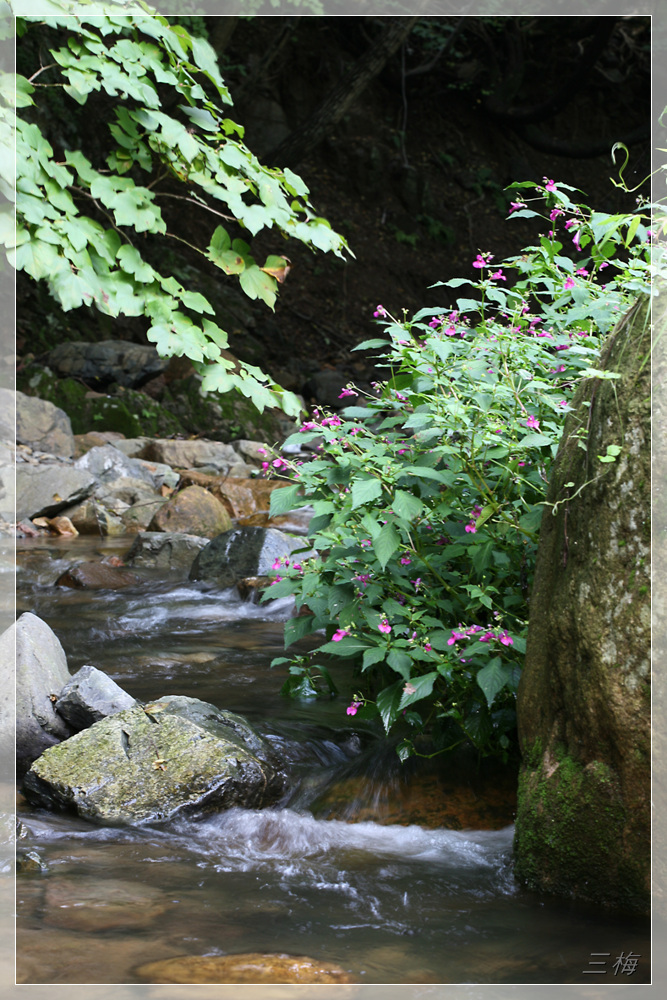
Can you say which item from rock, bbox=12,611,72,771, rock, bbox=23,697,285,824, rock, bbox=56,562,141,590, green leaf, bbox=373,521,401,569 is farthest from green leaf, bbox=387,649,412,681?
rock, bbox=56,562,141,590

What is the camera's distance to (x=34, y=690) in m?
3.55

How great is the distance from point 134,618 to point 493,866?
3.84 metres

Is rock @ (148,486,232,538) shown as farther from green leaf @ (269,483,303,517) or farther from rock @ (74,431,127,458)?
green leaf @ (269,483,303,517)

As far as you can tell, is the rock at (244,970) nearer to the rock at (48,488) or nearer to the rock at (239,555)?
the rock at (239,555)

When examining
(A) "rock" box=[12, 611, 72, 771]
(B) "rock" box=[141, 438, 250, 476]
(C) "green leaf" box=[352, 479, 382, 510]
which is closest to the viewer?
(C) "green leaf" box=[352, 479, 382, 510]

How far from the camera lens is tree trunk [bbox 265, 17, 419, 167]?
41.9 ft

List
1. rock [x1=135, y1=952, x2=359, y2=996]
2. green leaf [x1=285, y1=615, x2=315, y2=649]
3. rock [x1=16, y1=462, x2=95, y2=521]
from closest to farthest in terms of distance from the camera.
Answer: rock [x1=135, y1=952, x2=359, y2=996]
green leaf [x1=285, y1=615, x2=315, y2=649]
rock [x1=16, y1=462, x2=95, y2=521]

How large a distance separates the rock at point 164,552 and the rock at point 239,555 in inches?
15.6

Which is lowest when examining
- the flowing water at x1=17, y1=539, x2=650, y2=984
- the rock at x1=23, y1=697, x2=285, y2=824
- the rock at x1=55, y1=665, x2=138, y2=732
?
the flowing water at x1=17, y1=539, x2=650, y2=984

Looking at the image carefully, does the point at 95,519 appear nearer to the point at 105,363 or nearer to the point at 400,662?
the point at 105,363

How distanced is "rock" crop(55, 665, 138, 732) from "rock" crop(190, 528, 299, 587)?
10.6 ft

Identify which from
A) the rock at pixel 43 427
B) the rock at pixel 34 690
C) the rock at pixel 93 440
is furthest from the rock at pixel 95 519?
the rock at pixel 34 690

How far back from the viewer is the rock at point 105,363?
1266 centimetres

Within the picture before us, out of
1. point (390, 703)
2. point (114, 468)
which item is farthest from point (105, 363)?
point (390, 703)
